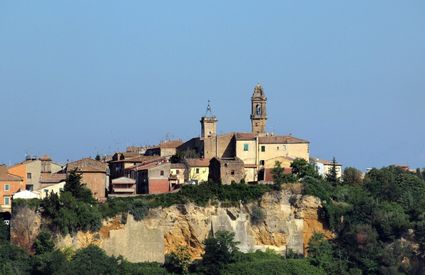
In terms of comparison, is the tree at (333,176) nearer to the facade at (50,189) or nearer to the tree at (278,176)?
the tree at (278,176)

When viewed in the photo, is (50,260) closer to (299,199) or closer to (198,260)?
(198,260)

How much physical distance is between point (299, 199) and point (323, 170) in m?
9.30

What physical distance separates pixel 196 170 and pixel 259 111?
6592 mm

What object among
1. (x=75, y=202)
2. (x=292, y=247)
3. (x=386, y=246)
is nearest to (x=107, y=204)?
(x=75, y=202)

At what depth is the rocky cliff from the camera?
63.7 meters

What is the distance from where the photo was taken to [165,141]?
7819 centimetres

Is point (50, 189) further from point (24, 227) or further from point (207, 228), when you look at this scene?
point (207, 228)

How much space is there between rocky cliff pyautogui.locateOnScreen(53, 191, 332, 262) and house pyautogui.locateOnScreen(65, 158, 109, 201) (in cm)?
295

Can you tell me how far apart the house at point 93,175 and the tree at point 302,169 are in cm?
881

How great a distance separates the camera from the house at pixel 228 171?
67.2 m

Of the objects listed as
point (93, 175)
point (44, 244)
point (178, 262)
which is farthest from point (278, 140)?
point (44, 244)

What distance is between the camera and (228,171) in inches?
2653

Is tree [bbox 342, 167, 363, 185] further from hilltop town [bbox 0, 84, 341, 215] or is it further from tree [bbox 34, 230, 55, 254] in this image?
tree [bbox 34, 230, 55, 254]

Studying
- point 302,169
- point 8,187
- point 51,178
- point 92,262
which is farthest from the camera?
point 51,178
